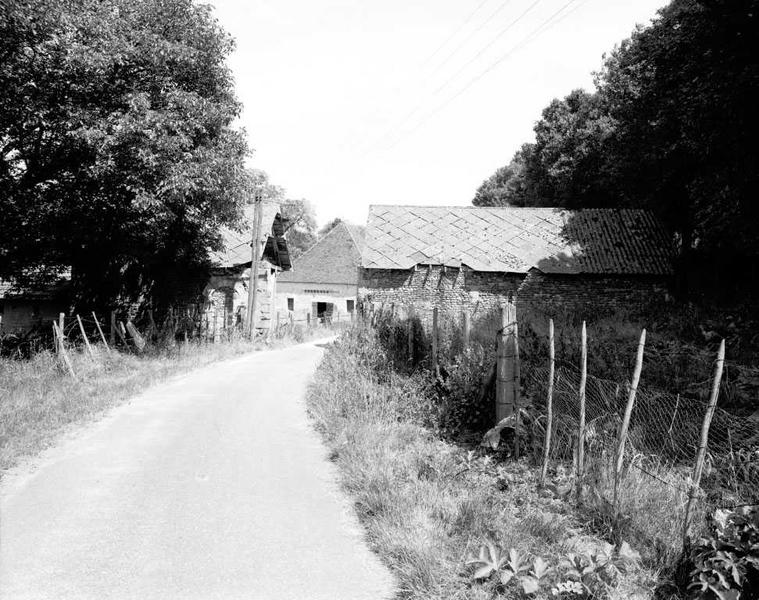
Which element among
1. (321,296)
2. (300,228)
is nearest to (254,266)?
(321,296)

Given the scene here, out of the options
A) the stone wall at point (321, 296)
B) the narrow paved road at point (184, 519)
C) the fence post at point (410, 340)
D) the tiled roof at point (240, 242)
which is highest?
the tiled roof at point (240, 242)

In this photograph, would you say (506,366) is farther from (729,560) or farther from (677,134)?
(677,134)

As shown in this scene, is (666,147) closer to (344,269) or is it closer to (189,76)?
(189,76)

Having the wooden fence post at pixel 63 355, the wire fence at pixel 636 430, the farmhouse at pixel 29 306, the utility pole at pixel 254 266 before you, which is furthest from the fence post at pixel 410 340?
the farmhouse at pixel 29 306

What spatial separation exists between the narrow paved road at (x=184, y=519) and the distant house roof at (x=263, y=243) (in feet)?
46.1

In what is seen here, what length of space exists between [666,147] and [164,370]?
1654cm

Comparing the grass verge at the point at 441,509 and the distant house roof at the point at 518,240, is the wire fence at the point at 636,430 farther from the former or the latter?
the distant house roof at the point at 518,240

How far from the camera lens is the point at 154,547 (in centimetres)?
470

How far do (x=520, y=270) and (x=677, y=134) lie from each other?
6738mm

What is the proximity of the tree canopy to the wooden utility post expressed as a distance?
30.0 ft

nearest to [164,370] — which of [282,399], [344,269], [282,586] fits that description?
[282,399]

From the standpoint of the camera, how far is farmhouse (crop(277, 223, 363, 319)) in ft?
120

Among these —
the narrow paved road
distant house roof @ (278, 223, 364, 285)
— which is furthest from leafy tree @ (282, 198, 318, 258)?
the narrow paved road

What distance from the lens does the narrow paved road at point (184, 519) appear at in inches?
163
